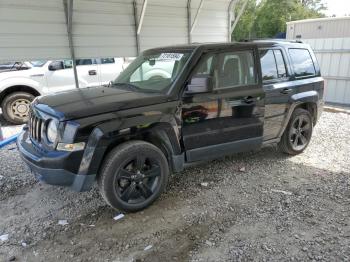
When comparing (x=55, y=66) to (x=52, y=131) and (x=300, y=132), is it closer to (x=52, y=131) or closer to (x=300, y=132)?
(x=52, y=131)

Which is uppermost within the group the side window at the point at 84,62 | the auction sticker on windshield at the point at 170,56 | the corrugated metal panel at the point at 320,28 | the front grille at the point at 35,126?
the corrugated metal panel at the point at 320,28

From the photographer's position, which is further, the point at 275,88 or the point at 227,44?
the point at 275,88

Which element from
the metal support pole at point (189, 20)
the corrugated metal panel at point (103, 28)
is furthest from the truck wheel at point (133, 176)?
the metal support pole at point (189, 20)

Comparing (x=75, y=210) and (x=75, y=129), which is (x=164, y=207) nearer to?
(x=75, y=210)

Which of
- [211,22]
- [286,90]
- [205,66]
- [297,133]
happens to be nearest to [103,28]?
[211,22]

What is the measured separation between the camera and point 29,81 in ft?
25.7

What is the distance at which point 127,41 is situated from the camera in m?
7.86

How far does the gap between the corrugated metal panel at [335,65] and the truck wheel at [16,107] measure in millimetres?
9001

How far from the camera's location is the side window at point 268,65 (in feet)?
14.9

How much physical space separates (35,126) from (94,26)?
4353mm

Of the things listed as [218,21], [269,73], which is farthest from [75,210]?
[218,21]

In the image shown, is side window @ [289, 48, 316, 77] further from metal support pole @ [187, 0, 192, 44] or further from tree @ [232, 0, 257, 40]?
tree @ [232, 0, 257, 40]

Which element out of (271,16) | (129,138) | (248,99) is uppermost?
(271,16)

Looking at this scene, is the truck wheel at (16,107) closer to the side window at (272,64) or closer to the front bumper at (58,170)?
the front bumper at (58,170)
